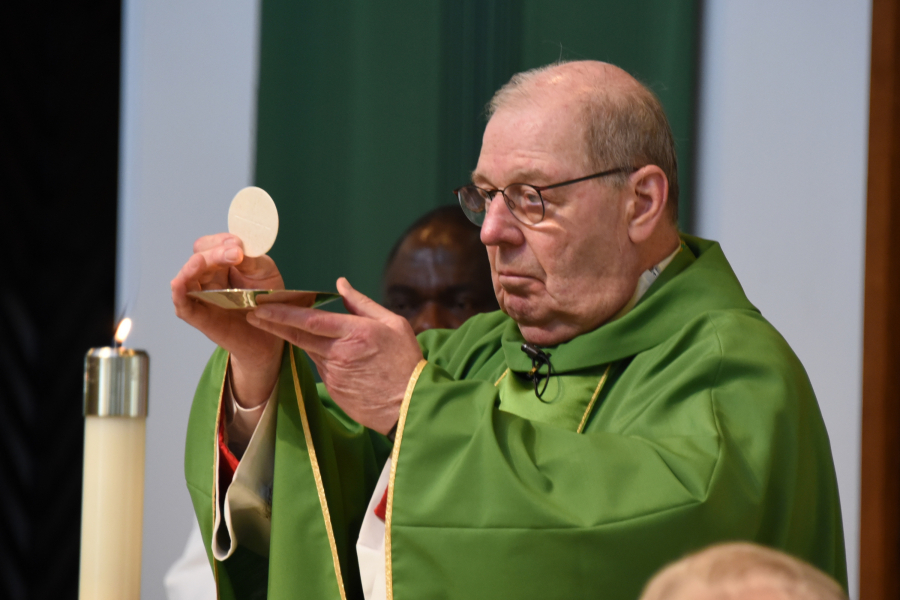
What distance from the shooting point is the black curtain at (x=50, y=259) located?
273cm

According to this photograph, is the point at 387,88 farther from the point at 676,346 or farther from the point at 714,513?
the point at 714,513

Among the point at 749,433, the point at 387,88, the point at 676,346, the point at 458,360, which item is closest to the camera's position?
the point at 749,433

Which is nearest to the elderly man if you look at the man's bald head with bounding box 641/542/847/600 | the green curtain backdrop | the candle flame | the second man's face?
the candle flame

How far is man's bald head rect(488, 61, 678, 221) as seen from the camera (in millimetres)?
1939

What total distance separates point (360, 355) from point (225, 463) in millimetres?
498

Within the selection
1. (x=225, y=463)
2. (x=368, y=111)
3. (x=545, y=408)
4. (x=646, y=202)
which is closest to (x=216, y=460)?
(x=225, y=463)

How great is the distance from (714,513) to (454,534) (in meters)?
0.41

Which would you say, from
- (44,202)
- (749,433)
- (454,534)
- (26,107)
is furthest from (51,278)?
(749,433)

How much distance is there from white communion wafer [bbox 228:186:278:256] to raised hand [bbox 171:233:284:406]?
0.02m

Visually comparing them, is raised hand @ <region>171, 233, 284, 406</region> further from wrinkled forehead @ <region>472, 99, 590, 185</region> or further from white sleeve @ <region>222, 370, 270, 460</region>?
wrinkled forehead @ <region>472, 99, 590, 185</region>

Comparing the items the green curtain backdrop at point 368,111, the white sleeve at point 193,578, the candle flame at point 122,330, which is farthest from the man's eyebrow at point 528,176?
the green curtain backdrop at point 368,111

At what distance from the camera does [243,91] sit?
3764mm

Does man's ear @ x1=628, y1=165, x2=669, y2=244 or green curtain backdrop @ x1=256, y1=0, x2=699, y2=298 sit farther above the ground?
green curtain backdrop @ x1=256, y1=0, x2=699, y2=298

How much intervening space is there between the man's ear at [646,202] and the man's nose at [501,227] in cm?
26
